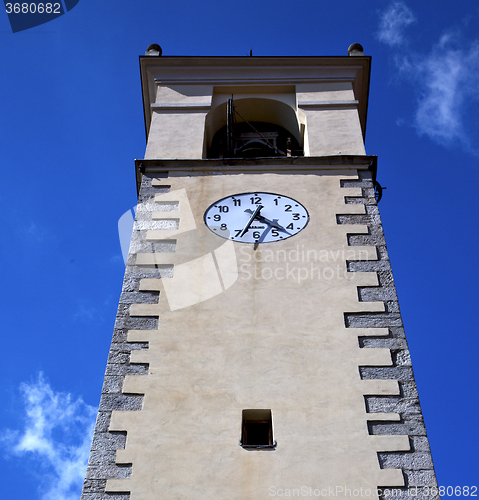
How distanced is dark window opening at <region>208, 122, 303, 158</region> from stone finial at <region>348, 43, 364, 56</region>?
1811mm

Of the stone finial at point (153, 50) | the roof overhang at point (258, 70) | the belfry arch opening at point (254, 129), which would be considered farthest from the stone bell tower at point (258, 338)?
the stone finial at point (153, 50)

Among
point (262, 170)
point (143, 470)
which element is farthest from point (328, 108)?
point (143, 470)

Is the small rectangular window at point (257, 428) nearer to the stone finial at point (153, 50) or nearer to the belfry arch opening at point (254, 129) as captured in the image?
the belfry arch opening at point (254, 129)

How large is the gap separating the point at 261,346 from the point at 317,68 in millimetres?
6430

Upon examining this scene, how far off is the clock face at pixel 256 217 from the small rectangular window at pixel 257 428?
260 cm

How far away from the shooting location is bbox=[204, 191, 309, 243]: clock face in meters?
8.95

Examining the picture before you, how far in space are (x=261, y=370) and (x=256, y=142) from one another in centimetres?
547

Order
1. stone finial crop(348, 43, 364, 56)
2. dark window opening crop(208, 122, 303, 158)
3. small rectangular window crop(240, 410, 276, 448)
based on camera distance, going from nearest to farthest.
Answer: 1. small rectangular window crop(240, 410, 276, 448)
2. dark window opening crop(208, 122, 303, 158)
3. stone finial crop(348, 43, 364, 56)

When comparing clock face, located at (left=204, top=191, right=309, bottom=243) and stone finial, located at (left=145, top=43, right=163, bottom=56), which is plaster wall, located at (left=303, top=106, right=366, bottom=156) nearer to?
clock face, located at (left=204, top=191, right=309, bottom=243)

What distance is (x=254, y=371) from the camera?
23.5 feet

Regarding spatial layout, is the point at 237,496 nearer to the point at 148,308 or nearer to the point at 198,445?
the point at 198,445

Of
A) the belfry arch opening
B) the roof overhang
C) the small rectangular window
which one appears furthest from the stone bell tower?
the roof overhang

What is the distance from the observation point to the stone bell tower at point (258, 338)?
20.6 ft

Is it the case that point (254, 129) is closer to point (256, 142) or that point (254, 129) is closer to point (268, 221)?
point (256, 142)
